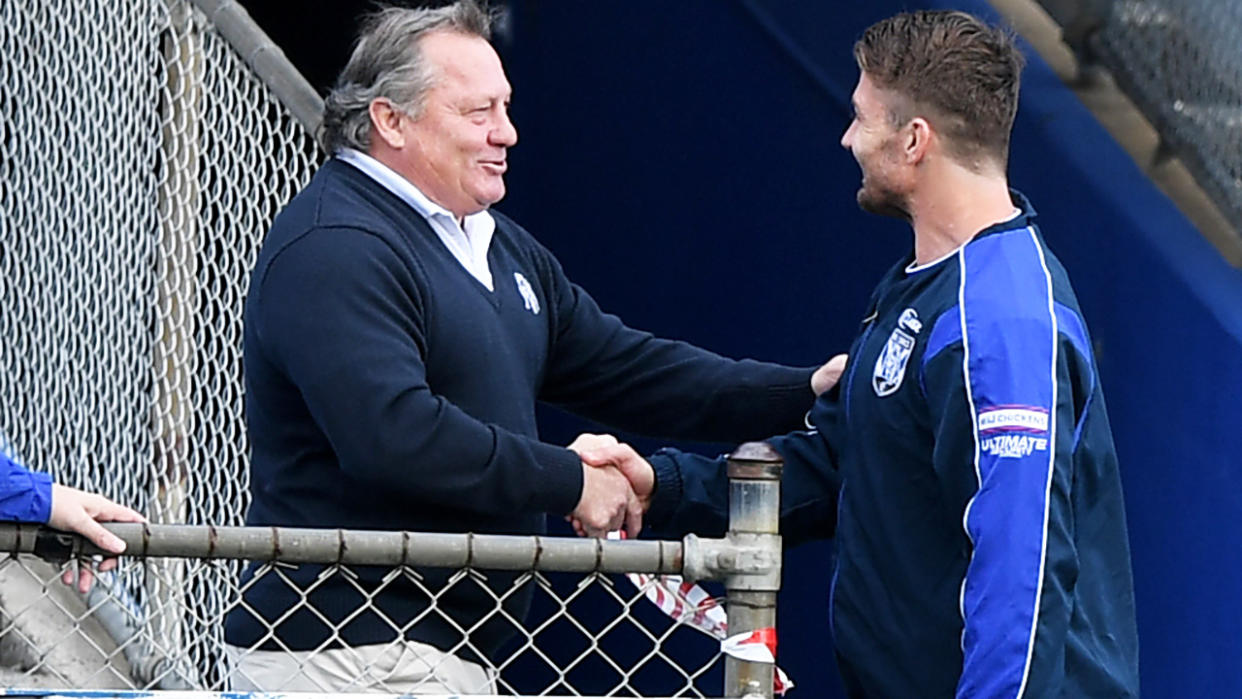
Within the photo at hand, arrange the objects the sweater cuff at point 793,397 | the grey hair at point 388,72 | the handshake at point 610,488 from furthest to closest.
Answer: the sweater cuff at point 793,397, the grey hair at point 388,72, the handshake at point 610,488

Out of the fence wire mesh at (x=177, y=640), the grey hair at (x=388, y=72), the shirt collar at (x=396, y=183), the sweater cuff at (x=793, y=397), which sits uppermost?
the grey hair at (x=388, y=72)

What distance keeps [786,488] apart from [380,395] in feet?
2.73

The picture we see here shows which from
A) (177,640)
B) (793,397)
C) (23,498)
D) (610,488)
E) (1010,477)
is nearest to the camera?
(23,498)

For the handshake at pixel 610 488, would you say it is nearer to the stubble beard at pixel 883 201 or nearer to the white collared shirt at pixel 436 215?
the white collared shirt at pixel 436 215

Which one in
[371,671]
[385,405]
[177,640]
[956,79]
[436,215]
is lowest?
[177,640]

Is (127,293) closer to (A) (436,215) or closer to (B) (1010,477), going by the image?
(A) (436,215)

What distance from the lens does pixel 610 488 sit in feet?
12.1

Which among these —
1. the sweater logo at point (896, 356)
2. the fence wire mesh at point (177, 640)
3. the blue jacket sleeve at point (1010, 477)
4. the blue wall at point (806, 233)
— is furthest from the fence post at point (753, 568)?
the blue wall at point (806, 233)

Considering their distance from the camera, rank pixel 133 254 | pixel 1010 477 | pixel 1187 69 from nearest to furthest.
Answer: pixel 1010 477
pixel 133 254
pixel 1187 69

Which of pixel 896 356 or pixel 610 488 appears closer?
pixel 896 356

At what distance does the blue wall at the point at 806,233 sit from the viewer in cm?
480

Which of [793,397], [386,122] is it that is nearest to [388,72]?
[386,122]

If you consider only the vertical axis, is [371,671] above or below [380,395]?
below

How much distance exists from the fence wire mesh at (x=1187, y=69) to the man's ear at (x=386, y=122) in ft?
6.56
